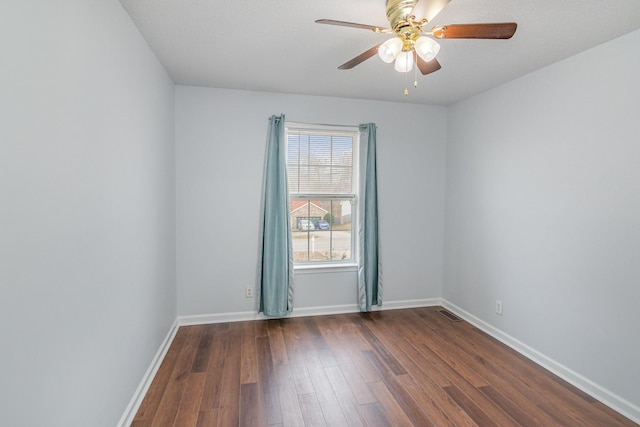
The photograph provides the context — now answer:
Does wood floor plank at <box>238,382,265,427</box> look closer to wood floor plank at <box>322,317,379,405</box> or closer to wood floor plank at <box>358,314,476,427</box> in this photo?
wood floor plank at <box>322,317,379,405</box>

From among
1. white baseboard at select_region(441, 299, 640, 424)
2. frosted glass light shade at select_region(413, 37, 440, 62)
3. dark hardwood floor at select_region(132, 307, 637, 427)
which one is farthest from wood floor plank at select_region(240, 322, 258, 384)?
frosted glass light shade at select_region(413, 37, 440, 62)

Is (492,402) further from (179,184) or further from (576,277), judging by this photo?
(179,184)

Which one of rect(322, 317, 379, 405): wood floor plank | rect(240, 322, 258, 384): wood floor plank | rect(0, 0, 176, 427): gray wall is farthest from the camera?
rect(240, 322, 258, 384): wood floor plank

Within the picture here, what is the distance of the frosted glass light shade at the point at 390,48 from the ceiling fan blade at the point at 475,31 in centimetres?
17

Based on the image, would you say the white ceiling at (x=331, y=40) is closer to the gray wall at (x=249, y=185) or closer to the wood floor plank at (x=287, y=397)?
the gray wall at (x=249, y=185)

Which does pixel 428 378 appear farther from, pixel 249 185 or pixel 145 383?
pixel 249 185

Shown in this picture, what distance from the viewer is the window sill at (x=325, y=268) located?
11.3ft

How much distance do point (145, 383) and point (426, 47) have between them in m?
2.74

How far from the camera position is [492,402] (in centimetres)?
207

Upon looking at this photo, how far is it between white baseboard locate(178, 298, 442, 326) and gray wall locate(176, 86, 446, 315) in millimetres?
51

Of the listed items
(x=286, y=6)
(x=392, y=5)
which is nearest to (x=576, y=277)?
(x=392, y=5)

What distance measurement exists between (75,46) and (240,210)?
6.87 ft

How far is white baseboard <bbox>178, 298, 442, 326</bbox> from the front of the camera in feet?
10.6

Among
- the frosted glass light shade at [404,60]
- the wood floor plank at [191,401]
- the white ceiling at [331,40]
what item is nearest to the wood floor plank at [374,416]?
the wood floor plank at [191,401]
